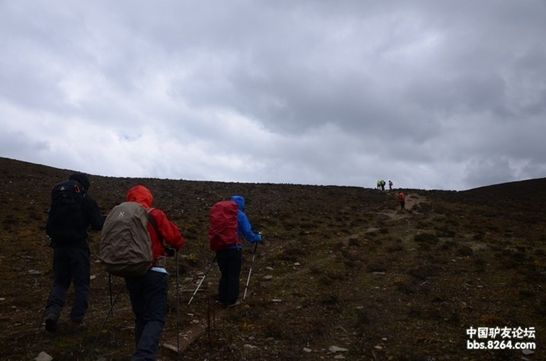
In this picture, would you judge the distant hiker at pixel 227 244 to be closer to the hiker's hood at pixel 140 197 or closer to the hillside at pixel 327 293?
the hillside at pixel 327 293

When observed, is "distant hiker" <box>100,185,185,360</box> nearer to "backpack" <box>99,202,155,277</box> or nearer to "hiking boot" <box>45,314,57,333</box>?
"backpack" <box>99,202,155,277</box>

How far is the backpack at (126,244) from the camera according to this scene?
5.68m

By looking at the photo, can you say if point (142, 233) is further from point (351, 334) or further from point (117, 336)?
point (351, 334)

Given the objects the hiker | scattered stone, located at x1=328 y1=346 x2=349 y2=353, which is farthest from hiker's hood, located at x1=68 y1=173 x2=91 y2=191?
scattered stone, located at x1=328 y1=346 x2=349 y2=353

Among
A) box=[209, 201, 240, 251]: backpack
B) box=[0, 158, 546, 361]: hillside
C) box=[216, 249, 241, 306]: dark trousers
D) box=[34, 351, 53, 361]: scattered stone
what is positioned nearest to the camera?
box=[34, 351, 53, 361]: scattered stone

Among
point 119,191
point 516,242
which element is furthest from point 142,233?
point 119,191

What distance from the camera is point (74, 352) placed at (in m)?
6.85

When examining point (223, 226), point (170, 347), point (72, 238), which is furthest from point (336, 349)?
point (72, 238)

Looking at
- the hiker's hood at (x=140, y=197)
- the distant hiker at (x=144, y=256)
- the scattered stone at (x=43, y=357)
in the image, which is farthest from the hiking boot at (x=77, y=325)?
the hiker's hood at (x=140, y=197)

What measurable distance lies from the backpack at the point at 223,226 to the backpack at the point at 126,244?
3.71 meters

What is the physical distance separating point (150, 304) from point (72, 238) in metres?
2.80

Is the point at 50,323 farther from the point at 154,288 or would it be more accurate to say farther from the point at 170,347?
the point at 154,288

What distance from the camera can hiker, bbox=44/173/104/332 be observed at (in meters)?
7.86

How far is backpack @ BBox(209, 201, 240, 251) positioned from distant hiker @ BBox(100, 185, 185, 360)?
331 centimetres
